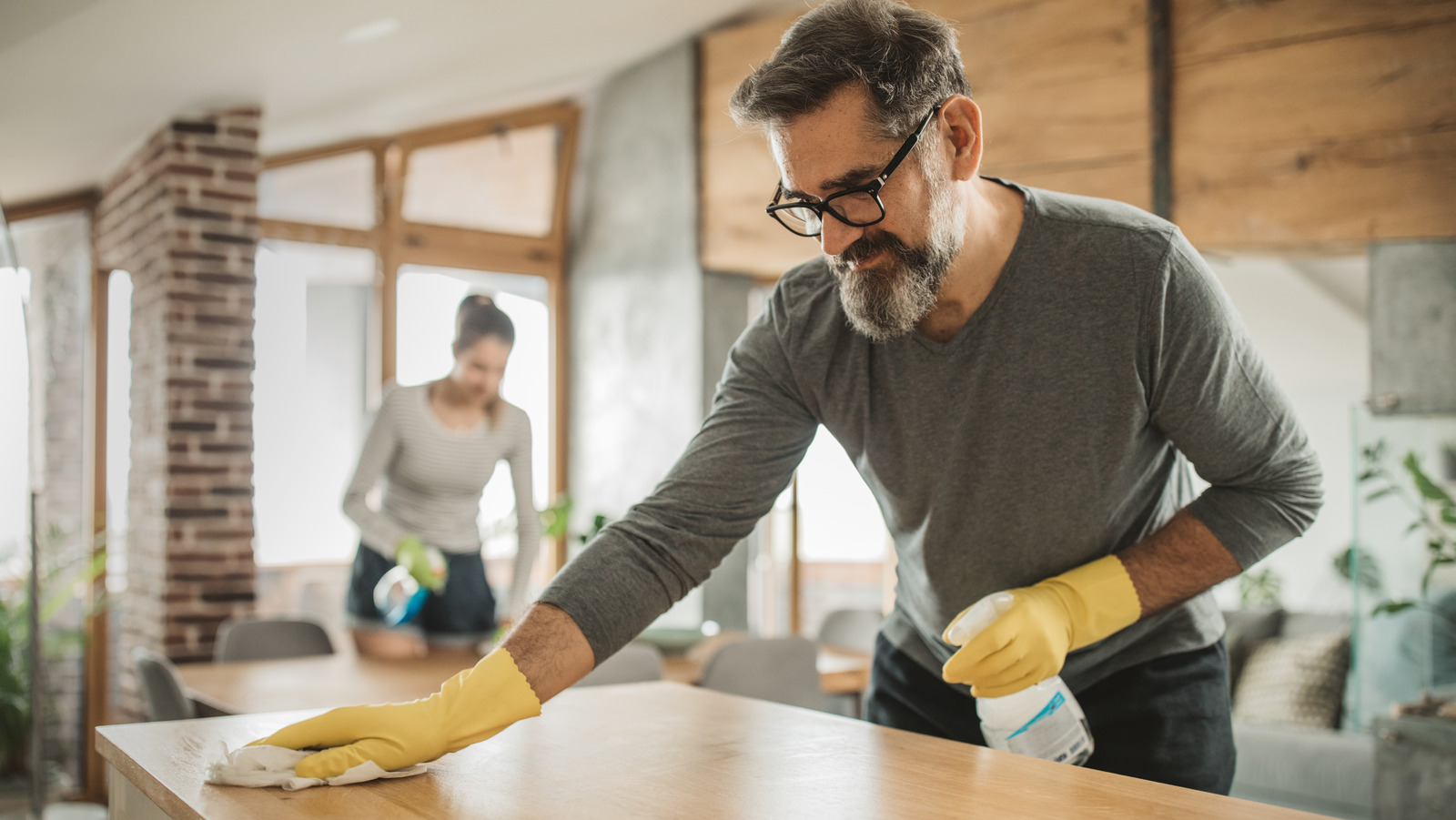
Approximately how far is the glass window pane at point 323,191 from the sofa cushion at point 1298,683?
4.12 metres

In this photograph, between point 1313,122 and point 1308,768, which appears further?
point 1308,768

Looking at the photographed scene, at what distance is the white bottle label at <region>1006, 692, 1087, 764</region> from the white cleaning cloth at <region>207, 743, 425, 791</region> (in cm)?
70

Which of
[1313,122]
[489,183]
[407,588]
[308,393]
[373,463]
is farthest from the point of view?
[489,183]

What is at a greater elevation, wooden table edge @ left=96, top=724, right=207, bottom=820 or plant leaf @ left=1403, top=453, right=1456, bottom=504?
plant leaf @ left=1403, top=453, right=1456, bottom=504

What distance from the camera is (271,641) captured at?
3.27 metres

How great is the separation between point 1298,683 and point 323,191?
4.39m

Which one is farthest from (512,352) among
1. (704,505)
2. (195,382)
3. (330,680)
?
(704,505)

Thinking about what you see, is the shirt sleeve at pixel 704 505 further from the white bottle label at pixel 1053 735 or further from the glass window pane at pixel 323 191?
the glass window pane at pixel 323 191

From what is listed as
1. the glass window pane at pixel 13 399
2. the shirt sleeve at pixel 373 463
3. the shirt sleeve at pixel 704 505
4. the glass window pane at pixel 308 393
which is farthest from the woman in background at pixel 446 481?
the glass window pane at pixel 308 393

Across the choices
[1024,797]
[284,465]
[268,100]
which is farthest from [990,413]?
[284,465]

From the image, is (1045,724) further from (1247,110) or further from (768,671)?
(1247,110)

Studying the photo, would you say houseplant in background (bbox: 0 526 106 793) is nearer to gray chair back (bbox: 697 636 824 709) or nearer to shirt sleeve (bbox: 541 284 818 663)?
gray chair back (bbox: 697 636 824 709)

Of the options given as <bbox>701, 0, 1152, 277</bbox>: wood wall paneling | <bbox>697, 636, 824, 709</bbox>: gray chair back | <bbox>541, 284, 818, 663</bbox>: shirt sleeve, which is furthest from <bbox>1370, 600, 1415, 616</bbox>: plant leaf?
<bbox>541, 284, 818, 663</bbox>: shirt sleeve

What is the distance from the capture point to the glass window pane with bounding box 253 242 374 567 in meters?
4.87
